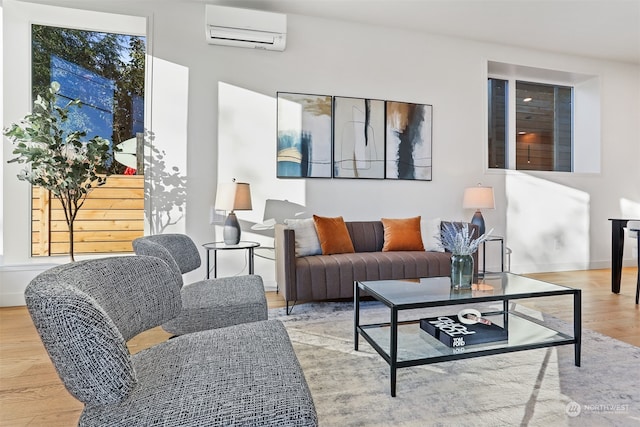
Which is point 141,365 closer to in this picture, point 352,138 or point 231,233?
point 231,233

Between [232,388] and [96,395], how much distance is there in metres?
0.33

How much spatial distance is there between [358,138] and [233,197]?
1600 millimetres

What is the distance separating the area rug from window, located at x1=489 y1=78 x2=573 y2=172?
10.1 feet

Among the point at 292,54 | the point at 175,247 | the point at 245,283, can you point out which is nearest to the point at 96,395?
the point at 245,283

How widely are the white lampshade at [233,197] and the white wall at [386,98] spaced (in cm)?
49

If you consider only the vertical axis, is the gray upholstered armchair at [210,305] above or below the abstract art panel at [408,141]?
below

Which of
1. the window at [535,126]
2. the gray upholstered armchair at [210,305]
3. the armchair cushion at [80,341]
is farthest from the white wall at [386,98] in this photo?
the armchair cushion at [80,341]

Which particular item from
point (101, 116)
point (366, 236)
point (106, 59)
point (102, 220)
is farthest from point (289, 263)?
point (106, 59)

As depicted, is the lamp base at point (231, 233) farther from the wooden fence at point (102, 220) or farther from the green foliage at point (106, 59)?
the green foliage at point (106, 59)

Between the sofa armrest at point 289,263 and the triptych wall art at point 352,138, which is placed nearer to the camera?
the sofa armrest at point 289,263

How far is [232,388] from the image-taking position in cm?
101

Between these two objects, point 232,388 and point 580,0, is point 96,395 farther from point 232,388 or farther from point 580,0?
point 580,0

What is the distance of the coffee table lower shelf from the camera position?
1.77 m

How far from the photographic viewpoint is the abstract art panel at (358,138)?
13.4 ft
